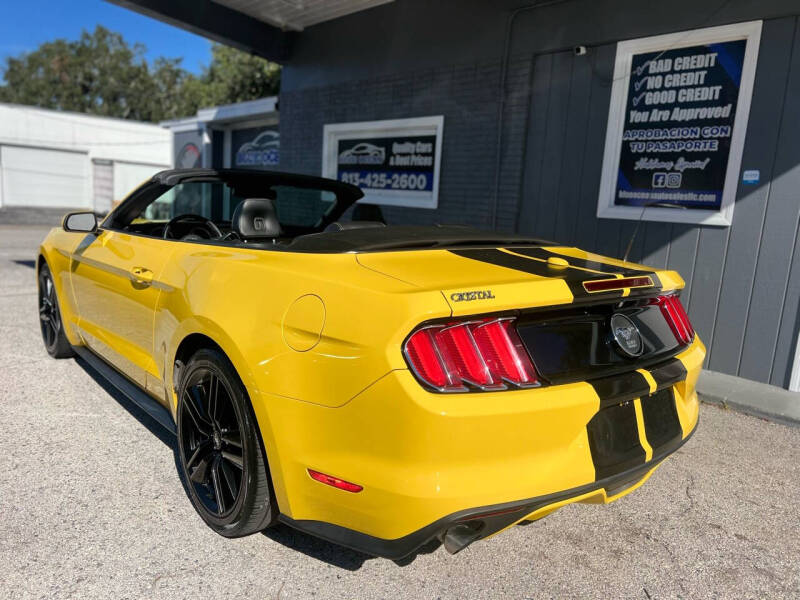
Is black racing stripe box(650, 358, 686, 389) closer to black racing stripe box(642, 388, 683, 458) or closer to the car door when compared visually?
black racing stripe box(642, 388, 683, 458)

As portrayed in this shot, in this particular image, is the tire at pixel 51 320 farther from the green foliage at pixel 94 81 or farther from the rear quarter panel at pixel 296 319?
the green foliage at pixel 94 81

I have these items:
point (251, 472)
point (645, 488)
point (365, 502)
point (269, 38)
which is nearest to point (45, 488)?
point (251, 472)

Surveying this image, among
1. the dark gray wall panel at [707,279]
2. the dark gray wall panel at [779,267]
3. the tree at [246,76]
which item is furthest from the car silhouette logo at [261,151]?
the tree at [246,76]

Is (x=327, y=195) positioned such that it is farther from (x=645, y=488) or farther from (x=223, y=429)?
(x=645, y=488)

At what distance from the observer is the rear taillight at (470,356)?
1.73 m

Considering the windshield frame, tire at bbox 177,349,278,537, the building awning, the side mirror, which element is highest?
the building awning

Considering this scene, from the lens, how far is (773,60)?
461 centimetres

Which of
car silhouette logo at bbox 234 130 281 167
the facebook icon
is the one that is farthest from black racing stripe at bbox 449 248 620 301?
car silhouette logo at bbox 234 130 281 167

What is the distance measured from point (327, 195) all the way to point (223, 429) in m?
2.24

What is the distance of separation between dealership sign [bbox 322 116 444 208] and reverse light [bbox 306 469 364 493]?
5776 millimetres

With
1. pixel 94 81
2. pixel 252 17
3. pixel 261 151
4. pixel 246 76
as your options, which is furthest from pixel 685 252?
pixel 94 81

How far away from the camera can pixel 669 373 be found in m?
2.18

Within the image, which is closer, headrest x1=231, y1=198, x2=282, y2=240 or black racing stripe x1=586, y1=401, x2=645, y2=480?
black racing stripe x1=586, y1=401, x2=645, y2=480

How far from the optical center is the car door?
2.89 metres
